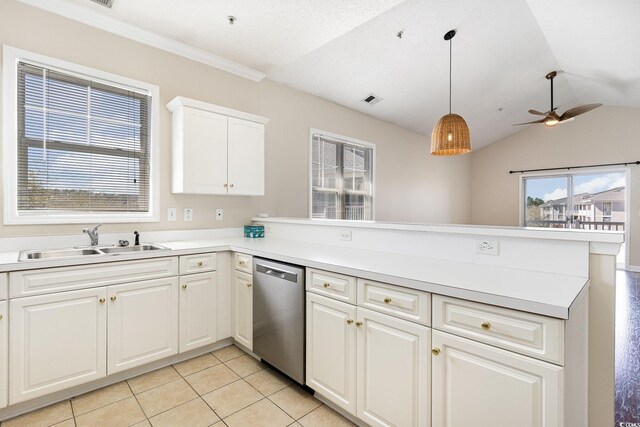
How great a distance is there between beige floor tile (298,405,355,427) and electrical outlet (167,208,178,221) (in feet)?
6.66

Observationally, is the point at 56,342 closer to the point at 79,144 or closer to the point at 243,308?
the point at 243,308

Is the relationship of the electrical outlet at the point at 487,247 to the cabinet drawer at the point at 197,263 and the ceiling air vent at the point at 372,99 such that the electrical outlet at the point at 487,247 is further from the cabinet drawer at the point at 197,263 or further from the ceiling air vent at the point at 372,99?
the ceiling air vent at the point at 372,99

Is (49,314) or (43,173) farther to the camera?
(43,173)

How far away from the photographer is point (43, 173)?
2.33 metres

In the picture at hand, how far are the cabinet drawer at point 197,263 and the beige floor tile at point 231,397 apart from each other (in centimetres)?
86

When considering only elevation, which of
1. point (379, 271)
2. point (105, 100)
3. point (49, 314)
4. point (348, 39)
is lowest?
point (49, 314)

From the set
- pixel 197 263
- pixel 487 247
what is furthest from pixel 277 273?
pixel 487 247

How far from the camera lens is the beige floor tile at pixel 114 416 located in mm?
1753

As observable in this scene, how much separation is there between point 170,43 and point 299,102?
1.66 m

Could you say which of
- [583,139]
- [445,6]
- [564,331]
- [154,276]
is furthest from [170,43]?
[583,139]

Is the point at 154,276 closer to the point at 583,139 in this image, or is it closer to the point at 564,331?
the point at 564,331

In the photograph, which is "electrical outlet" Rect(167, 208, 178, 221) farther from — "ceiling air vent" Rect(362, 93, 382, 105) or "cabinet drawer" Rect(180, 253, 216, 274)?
"ceiling air vent" Rect(362, 93, 382, 105)

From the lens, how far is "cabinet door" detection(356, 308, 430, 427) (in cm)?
139

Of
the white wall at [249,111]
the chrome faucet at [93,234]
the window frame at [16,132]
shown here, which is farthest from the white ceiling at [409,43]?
the chrome faucet at [93,234]
